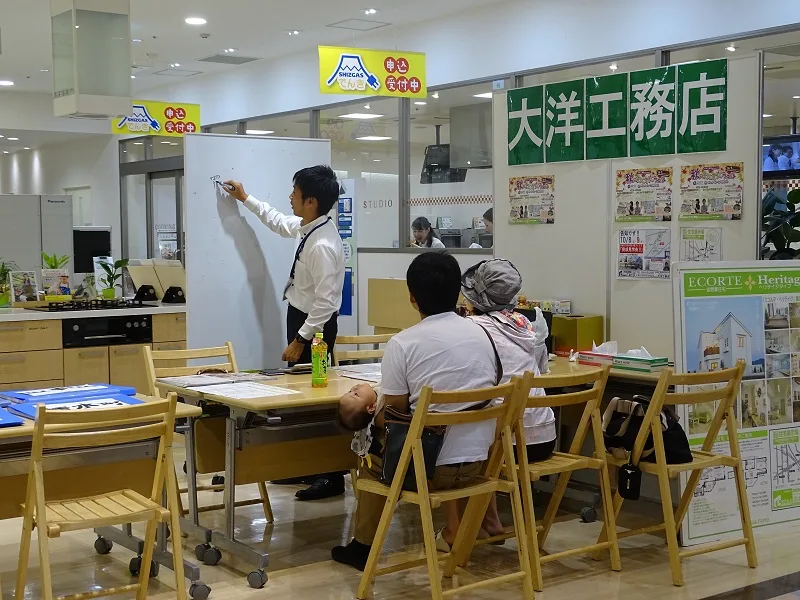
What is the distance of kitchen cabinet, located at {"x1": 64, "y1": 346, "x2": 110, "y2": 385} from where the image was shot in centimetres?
699

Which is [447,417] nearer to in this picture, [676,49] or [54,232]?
[676,49]

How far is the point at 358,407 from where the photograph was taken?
3.91 m

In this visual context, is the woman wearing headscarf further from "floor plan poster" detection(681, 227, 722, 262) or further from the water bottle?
"floor plan poster" detection(681, 227, 722, 262)

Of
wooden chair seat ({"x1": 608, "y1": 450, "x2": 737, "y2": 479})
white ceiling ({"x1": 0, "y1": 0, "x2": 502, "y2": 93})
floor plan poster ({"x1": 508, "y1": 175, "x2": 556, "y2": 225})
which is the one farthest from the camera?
white ceiling ({"x1": 0, "y1": 0, "x2": 502, "y2": 93})

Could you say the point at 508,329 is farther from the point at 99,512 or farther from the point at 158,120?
the point at 158,120

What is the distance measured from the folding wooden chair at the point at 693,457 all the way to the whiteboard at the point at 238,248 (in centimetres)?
255

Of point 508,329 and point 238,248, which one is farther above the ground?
point 238,248

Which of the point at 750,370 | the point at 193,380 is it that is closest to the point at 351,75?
the point at 193,380

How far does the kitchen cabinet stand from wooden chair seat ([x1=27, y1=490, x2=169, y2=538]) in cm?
360

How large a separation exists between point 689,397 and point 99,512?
238 centimetres

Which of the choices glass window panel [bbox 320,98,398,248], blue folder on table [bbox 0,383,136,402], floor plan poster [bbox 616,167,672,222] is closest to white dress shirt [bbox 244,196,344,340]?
blue folder on table [bbox 0,383,136,402]

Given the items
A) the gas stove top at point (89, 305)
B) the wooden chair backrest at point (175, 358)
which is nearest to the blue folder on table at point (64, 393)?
the wooden chair backrest at point (175, 358)

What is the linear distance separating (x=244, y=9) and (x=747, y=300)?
597 centimetres

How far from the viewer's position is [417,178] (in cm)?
948
